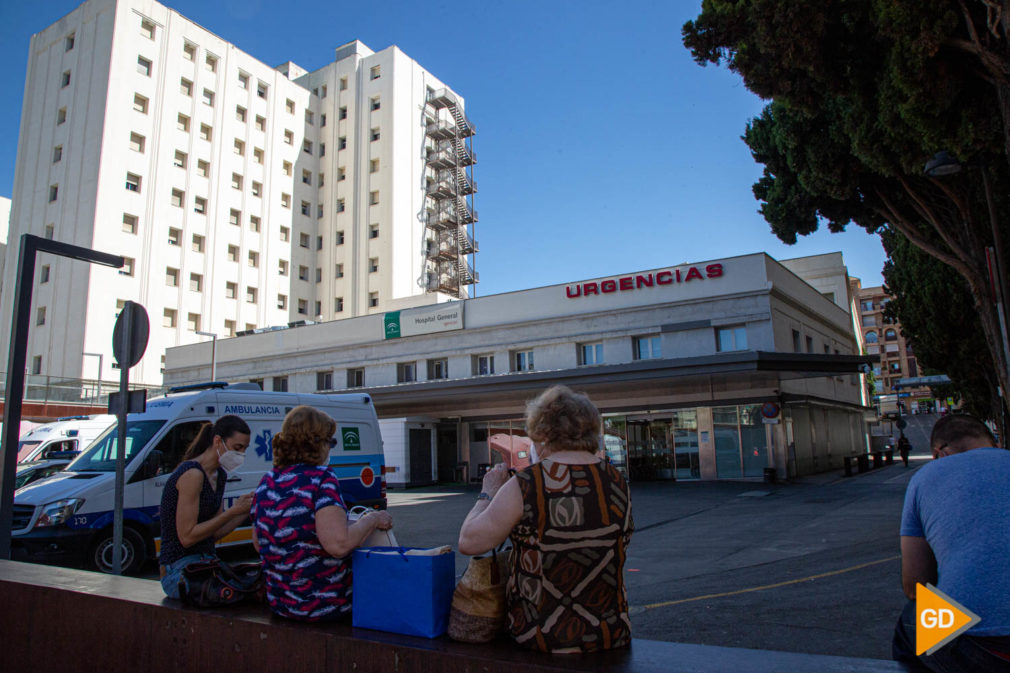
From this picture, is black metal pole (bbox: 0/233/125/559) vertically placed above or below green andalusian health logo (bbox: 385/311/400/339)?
below

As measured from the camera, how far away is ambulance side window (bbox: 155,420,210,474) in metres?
9.36

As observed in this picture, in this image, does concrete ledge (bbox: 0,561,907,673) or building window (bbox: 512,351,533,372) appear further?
building window (bbox: 512,351,533,372)

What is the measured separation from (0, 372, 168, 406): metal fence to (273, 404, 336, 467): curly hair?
3024 cm

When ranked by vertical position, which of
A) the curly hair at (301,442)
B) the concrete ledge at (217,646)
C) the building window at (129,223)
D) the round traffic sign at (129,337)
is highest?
the building window at (129,223)

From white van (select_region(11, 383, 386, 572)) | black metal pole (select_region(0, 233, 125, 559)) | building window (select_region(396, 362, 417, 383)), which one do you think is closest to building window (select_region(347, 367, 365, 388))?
building window (select_region(396, 362, 417, 383))

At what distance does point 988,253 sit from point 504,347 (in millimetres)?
19245

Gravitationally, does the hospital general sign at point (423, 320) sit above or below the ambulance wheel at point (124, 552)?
above

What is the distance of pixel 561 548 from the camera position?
237 cm

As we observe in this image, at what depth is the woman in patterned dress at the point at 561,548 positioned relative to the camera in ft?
7.77

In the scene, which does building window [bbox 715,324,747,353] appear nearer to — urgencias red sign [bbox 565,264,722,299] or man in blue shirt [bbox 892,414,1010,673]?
urgencias red sign [bbox 565,264,722,299]

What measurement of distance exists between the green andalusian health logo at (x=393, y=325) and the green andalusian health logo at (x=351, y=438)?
19359mm

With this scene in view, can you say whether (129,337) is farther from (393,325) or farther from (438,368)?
(393,325)

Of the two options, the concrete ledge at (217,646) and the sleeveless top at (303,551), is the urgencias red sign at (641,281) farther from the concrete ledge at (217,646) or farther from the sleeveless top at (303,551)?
the sleeveless top at (303,551)

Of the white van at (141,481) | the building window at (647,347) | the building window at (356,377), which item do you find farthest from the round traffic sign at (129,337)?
the building window at (356,377)
